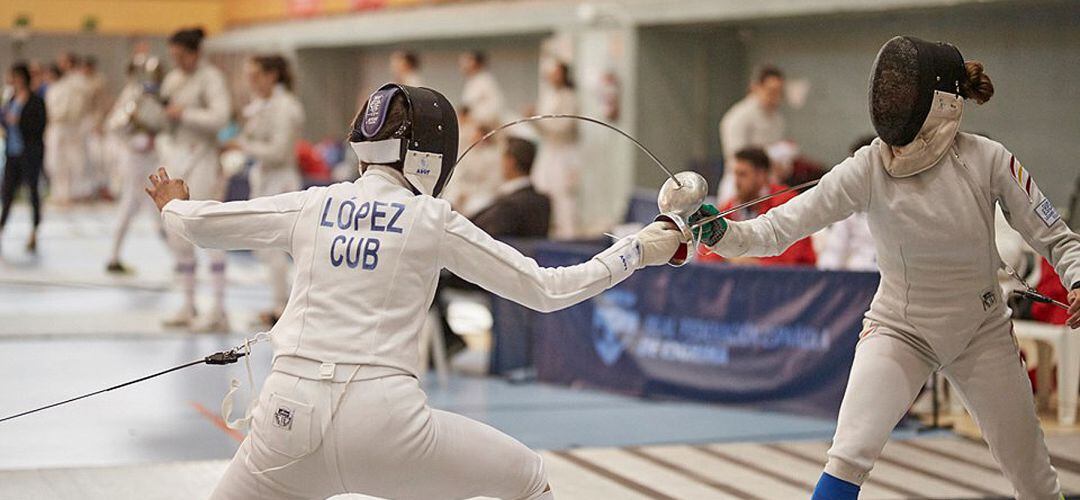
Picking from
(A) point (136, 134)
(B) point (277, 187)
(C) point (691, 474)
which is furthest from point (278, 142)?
(C) point (691, 474)

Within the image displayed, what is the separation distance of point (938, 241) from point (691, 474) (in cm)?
187

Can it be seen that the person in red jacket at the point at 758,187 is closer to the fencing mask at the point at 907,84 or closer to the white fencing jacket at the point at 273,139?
the white fencing jacket at the point at 273,139

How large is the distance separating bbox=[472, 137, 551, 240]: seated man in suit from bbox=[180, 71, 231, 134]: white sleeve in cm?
178

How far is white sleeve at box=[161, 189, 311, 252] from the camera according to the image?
117 inches

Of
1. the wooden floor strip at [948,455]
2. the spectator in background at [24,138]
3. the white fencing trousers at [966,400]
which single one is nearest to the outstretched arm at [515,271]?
the white fencing trousers at [966,400]

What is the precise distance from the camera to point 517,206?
24.1ft

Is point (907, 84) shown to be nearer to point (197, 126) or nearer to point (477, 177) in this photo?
point (197, 126)

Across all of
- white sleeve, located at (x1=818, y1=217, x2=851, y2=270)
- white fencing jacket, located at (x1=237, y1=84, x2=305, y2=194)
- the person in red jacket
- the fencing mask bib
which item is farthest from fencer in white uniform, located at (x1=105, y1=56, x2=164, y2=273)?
the fencing mask bib

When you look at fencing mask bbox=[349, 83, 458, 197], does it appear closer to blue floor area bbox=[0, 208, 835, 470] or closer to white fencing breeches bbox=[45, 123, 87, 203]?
blue floor area bbox=[0, 208, 835, 470]

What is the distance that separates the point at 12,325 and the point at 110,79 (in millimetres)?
18354

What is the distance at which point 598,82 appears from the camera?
1321 cm

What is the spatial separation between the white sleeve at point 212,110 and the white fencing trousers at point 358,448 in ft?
17.8

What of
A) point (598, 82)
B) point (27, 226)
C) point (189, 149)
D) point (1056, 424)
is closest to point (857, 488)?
point (1056, 424)

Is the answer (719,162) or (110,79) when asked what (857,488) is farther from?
(110,79)
